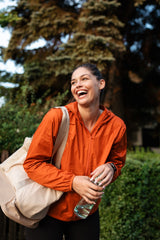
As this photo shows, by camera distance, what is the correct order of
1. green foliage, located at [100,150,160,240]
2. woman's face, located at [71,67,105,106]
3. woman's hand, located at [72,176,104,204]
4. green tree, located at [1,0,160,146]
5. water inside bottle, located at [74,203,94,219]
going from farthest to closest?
1. green tree, located at [1,0,160,146]
2. green foliage, located at [100,150,160,240]
3. woman's face, located at [71,67,105,106]
4. water inside bottle, located at [74,203,94,219]
5. woman's hand, located at [72,176,104,204]

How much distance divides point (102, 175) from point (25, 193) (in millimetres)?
510

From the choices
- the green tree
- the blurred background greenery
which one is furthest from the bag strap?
the green tree

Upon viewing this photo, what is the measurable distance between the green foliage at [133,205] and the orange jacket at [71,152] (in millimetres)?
2040

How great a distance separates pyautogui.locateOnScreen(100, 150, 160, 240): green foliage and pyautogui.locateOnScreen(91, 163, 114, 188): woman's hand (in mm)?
2246

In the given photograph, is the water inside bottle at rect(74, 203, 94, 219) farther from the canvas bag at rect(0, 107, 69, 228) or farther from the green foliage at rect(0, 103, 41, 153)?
the green foliage at rect(0, 103, 41, 153)

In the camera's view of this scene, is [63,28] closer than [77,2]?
Yes

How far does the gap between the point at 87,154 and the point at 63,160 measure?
0.57 ft

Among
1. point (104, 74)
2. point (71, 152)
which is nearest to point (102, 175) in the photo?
point (71, 152)

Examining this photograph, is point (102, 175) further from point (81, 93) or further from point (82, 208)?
point (81, 93)

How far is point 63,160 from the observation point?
1657 mm

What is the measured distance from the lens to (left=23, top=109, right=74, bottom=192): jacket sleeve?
1.51 m

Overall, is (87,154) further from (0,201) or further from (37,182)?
(0,201)

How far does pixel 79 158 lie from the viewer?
1.66 m

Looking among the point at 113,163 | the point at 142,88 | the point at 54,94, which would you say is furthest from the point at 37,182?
the point at 142,88
